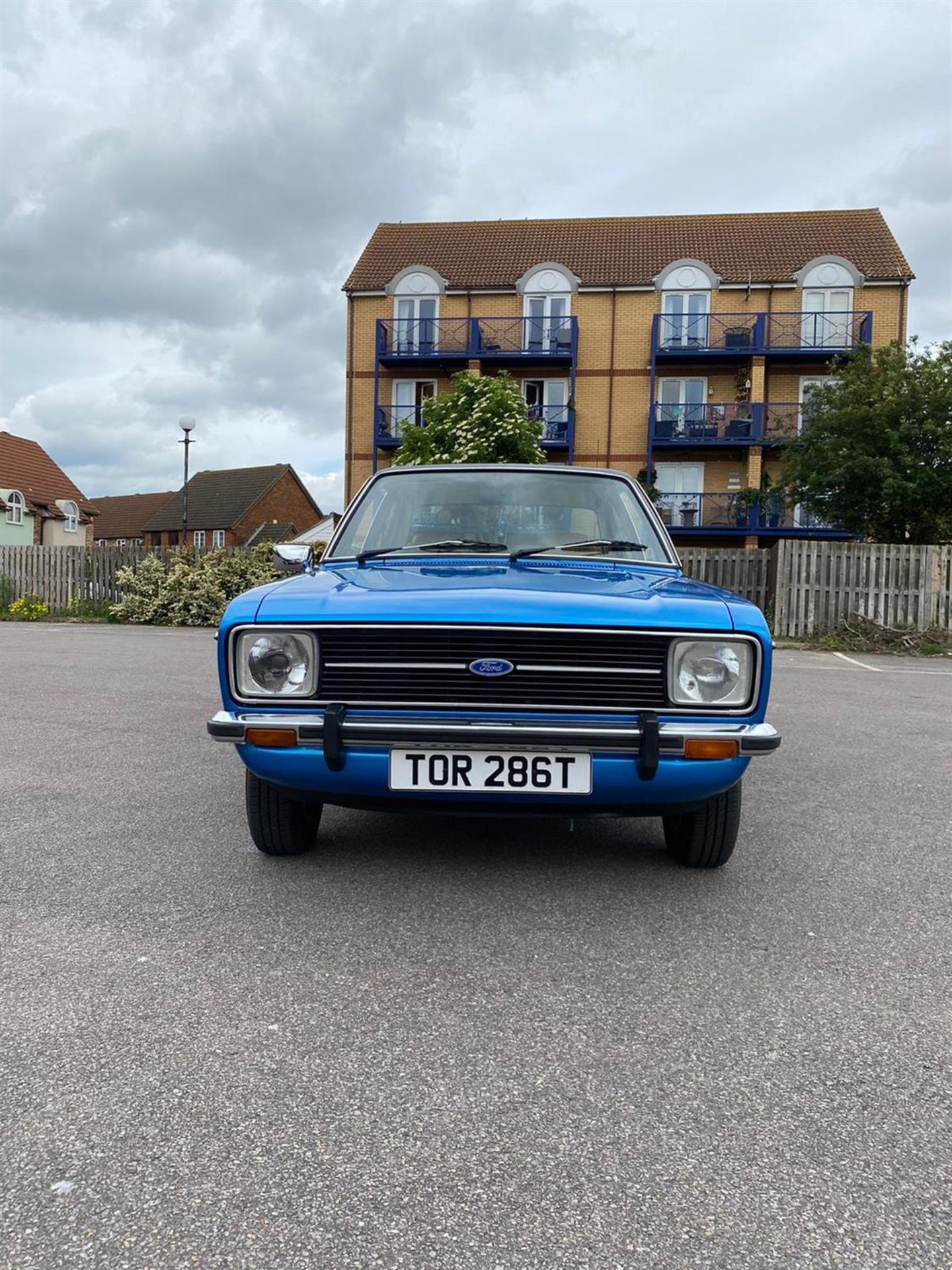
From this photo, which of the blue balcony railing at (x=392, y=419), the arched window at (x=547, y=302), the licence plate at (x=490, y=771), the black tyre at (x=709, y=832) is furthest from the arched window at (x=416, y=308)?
the licence plate at (x=490, y=771)

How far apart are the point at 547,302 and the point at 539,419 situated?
3680 mm

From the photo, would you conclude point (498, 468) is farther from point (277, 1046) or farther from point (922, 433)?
point (922, 433)

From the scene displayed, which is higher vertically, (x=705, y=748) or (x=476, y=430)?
(x=476, y=430)

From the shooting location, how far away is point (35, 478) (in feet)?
154

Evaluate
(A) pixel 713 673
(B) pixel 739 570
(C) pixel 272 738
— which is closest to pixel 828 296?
(B) pixel 739 570

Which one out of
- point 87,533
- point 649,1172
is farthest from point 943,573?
point 87,533

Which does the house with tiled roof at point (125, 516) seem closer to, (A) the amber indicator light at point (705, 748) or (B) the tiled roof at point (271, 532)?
(B) the tiled roof at point (271, 532)

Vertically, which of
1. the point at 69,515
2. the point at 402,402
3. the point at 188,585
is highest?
the point at 402,402

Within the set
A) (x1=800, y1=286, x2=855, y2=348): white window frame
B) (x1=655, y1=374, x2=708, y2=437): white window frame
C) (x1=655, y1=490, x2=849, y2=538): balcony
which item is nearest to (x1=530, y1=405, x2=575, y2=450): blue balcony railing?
(x1=655, y1=374, x2=708, y2=437): white window frame

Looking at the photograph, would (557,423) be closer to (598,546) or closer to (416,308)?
(416,308)

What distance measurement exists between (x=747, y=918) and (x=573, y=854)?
2.56ft

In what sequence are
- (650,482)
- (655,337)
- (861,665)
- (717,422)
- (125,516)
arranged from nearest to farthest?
(861,665) → (650,482) → (655,337) → (717,422) → (125,516)

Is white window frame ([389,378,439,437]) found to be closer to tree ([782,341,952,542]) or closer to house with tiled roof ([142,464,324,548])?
tree ([782,341,952,542])

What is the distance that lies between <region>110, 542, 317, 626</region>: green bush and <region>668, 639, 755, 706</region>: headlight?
16.6 metres
